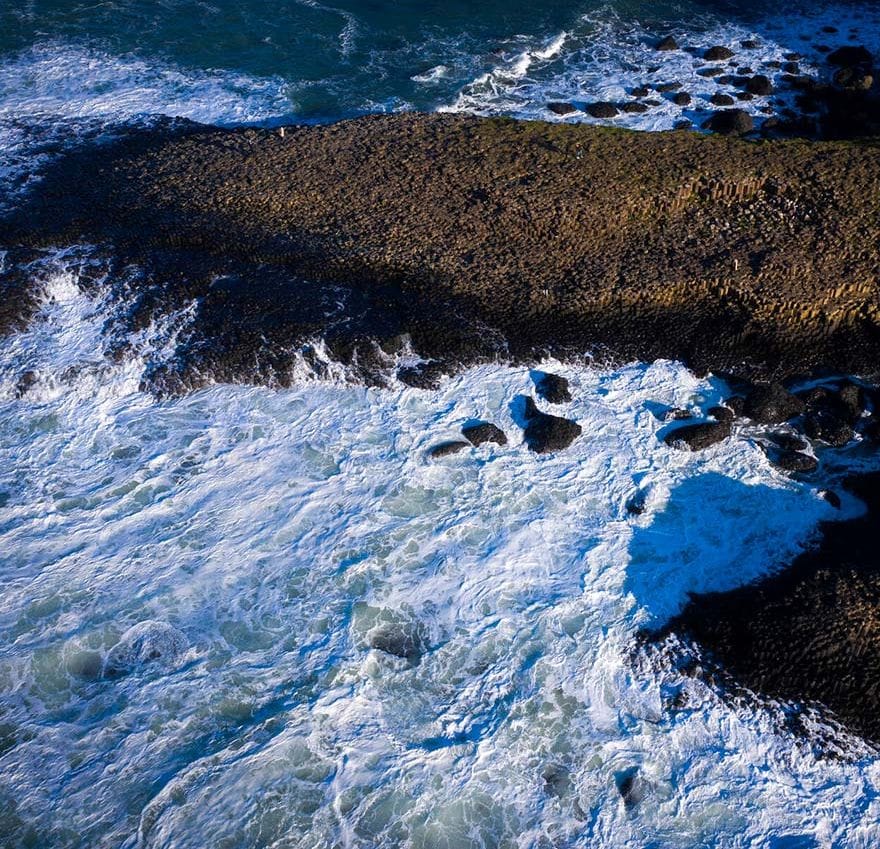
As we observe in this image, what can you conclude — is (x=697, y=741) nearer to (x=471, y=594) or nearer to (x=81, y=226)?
(x=471, y=594)

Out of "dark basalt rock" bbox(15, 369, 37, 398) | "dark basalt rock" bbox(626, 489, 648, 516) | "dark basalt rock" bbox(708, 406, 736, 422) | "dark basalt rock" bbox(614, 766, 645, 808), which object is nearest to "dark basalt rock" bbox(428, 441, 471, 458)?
→ "dark basalt rock" bbox(626, 489, 648, 516)

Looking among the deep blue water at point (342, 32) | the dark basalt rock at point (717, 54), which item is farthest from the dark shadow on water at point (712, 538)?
the dark basalt rock at point (717, 54)

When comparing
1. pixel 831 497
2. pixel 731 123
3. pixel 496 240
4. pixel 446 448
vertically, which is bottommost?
pixel 831 497

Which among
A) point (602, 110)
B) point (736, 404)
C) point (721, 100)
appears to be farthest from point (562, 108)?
point (736, 404)

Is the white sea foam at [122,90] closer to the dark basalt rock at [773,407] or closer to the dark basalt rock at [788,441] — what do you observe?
the dark basalt rock at [773,407]

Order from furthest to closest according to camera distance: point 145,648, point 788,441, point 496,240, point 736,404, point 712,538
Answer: point 496,240 < point 736,404 < point 788,441 < point 712,538 < point 145,648

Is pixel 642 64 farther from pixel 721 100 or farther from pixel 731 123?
pixel 731 123

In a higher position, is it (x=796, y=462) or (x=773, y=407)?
(x=773, y=407)
